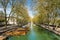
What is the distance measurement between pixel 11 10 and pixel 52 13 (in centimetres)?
1244

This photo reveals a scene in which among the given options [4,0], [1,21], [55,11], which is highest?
[4,0]

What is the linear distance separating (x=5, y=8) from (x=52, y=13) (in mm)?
14066

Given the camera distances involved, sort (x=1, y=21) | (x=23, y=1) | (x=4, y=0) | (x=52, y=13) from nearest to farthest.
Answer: (x=4, y=0), (x=23, y=1), (x=52, y=13), (x=1, y=21)

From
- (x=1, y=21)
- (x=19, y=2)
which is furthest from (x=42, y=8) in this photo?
(x=1, y=21)

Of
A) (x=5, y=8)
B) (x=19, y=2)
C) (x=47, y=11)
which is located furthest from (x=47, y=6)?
(x=5, y=8)

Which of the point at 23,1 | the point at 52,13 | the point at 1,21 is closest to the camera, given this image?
the point at 23,1

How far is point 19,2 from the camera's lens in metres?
41.3

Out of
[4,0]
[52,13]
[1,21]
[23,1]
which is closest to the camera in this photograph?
[4,0]

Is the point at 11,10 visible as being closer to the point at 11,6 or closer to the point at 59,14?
the point at 11,6

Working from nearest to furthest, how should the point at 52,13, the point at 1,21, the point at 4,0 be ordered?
1. the point at 4,0
2. the point at 52,13
3. the point at 1,21

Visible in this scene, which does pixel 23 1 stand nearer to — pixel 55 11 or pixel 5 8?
pixel 5 8

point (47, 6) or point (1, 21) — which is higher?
point (47, 6)

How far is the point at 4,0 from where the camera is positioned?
39.0 metres

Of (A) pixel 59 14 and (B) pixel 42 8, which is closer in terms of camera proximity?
(A) pixel 59 14
